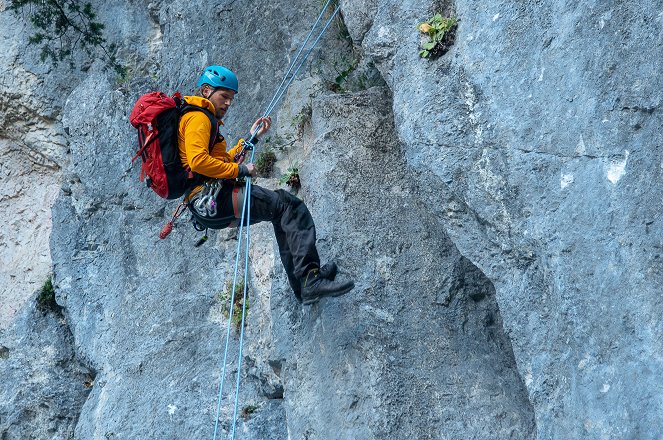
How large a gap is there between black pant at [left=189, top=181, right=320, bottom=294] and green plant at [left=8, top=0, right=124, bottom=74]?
4326mm

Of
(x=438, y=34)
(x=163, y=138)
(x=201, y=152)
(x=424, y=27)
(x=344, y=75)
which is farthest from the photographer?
(x=344, y=75)

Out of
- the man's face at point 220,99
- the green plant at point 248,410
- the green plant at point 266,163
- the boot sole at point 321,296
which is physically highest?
the man's face at point 220,99

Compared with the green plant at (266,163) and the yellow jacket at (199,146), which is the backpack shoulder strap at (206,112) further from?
the green plant at (266,163)

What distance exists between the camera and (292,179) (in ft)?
29.5

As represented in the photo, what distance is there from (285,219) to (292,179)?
63.0 inches

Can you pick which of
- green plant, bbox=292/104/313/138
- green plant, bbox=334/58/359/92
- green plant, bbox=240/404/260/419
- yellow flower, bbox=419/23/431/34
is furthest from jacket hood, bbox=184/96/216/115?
green plant, bbox=240/404/260/419

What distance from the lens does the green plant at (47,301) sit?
10633 millimetres

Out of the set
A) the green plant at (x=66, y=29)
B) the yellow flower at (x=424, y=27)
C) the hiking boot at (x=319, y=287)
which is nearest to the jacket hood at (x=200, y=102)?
the hiking boot at (x=319, y=287)

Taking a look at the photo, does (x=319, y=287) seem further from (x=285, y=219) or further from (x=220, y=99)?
(x=220, y=99)

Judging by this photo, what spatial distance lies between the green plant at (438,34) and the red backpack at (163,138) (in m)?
1.87

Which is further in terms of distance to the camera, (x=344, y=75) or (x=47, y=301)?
(x=47, y=301)

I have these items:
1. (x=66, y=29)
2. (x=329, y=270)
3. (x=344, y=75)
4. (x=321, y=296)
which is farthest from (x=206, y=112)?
→ (x=66, y=29)

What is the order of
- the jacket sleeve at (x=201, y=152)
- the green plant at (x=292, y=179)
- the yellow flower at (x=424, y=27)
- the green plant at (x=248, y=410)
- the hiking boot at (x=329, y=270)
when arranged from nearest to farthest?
the jacket sleeve at (x=201, y=152)
the hiking boot at (x=329, y=270)
the yellow flower at (x=424, y=27)
the green plant at (x=248, y=410)
the green plant at (x=292, y=179)

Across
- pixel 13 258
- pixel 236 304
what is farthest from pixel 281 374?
pixel 13 258
